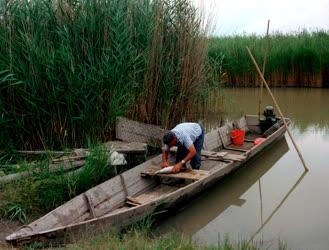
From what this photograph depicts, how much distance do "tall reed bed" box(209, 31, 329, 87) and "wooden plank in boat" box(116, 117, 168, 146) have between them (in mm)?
7812

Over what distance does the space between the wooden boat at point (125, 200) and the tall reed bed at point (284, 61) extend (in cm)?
795

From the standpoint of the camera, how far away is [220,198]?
5398 mm

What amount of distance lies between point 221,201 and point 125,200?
1.29m

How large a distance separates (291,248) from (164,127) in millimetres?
3069

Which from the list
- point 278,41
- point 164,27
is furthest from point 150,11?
point 278,41

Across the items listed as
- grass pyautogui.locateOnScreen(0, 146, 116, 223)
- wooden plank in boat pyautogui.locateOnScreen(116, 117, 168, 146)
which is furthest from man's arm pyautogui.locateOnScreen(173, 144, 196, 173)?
wooden plank in boat pyautogui.locateOnScreen(116, 117, 168, 146)

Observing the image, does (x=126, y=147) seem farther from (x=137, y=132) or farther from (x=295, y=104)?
(x=295, y=104)

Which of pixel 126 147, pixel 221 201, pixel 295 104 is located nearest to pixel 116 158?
pixel 126 147

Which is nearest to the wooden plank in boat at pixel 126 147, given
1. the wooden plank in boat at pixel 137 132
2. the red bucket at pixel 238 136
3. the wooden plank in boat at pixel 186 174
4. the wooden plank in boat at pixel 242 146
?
the wooden plank in boat at pixel 137 132

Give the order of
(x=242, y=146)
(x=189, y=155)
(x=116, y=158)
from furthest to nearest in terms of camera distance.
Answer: (x=242, y=146)
(x=189, y=155)
(x=116, y=158)

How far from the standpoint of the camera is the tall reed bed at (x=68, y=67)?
5.23 meters

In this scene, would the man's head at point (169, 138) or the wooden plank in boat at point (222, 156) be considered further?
the wooden plank in boat at point (222, 156)

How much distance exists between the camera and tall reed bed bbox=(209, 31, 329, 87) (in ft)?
45.0

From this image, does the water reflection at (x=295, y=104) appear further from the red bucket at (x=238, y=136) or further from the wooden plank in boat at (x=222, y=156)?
the wooden plank in boat at (x=222, y=156)
